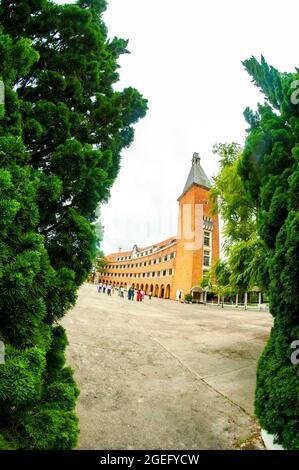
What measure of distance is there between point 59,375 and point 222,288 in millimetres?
8753

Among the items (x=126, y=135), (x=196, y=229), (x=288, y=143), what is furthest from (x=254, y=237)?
(x=196, y=229)

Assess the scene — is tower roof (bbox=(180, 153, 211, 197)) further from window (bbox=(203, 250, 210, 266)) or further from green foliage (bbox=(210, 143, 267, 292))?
green foliage (bbox=(210, 143, 267, 292))

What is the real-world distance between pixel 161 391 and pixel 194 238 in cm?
3553

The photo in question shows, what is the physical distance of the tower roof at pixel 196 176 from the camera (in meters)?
42.5

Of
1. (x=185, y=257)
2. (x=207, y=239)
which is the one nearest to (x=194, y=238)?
(x=207, y=239)

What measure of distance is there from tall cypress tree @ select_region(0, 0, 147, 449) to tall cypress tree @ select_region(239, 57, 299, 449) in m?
2.10

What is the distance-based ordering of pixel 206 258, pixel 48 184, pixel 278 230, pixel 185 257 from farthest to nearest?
pixel 185 257
pixel 206 258
pixel 278 230
pixel 48 184

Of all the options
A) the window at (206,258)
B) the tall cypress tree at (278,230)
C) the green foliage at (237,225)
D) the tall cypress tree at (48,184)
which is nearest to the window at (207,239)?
the window at (206,258)

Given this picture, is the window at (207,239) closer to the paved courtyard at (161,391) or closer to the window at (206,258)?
the window at (206,258)

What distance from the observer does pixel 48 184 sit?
300 centimetres

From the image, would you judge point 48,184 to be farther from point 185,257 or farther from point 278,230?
point 185,257

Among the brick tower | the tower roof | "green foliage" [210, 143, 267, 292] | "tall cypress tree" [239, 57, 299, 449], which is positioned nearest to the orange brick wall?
the brick tower

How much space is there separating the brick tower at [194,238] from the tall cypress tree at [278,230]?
34212 mm

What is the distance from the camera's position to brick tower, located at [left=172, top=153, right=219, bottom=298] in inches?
1510
